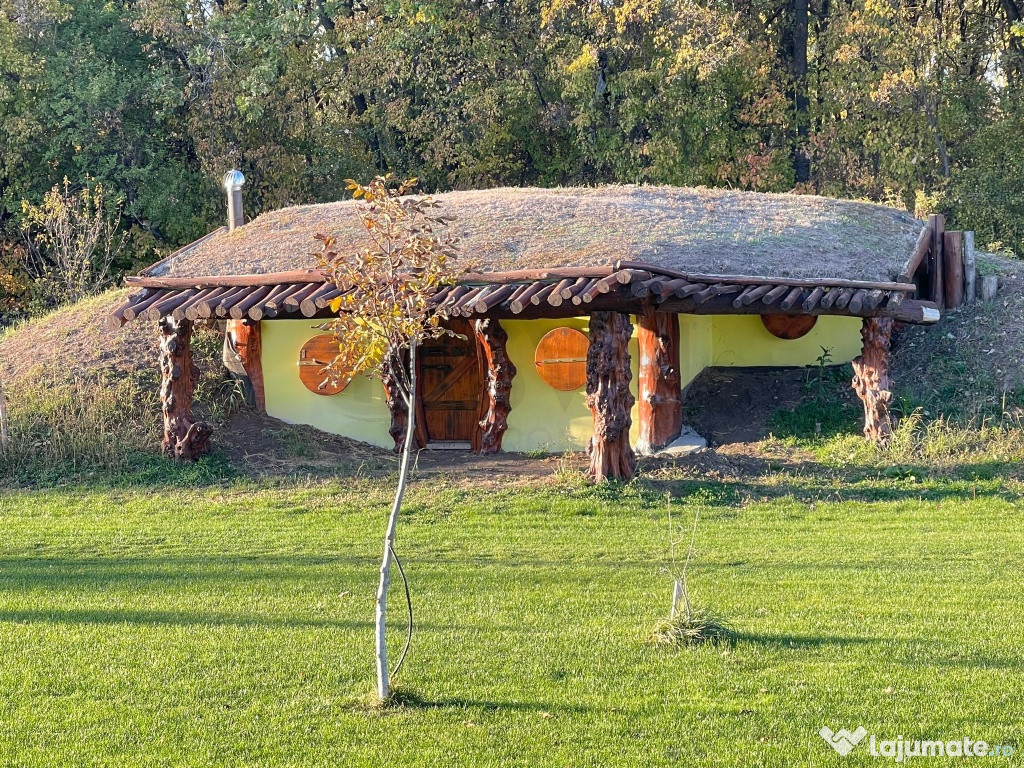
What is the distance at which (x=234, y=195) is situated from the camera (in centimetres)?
1795

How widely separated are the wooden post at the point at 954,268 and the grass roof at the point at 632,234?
0.55m

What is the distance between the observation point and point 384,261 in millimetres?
6664

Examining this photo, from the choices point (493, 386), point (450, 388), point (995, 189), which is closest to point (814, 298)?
point (493, 386)

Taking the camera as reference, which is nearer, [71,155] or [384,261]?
[384,261]

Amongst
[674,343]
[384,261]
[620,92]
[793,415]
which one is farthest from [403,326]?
[620,92]

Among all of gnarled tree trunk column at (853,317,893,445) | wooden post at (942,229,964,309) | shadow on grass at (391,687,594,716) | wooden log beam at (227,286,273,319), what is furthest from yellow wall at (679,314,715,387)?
shadow on grass at (391,687,594,716)

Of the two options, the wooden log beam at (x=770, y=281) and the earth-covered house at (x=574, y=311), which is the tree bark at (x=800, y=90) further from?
the wooden log beam at (x=770, y=281)

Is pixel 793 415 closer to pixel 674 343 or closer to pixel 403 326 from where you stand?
pixel 674 343

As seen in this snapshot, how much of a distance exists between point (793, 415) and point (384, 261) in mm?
9419

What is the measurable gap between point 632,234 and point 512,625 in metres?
8.01

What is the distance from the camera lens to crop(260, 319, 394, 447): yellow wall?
15.4 meters

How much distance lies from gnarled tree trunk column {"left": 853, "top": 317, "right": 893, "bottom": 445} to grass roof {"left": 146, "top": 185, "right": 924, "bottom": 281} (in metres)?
0.85

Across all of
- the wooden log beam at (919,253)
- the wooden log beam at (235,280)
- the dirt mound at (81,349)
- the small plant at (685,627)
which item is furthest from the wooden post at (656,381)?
the dirt mound at (81,349)

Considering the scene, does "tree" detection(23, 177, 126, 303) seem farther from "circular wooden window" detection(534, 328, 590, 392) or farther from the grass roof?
"circular wooden window" detection(534, 328, 590, 392)
